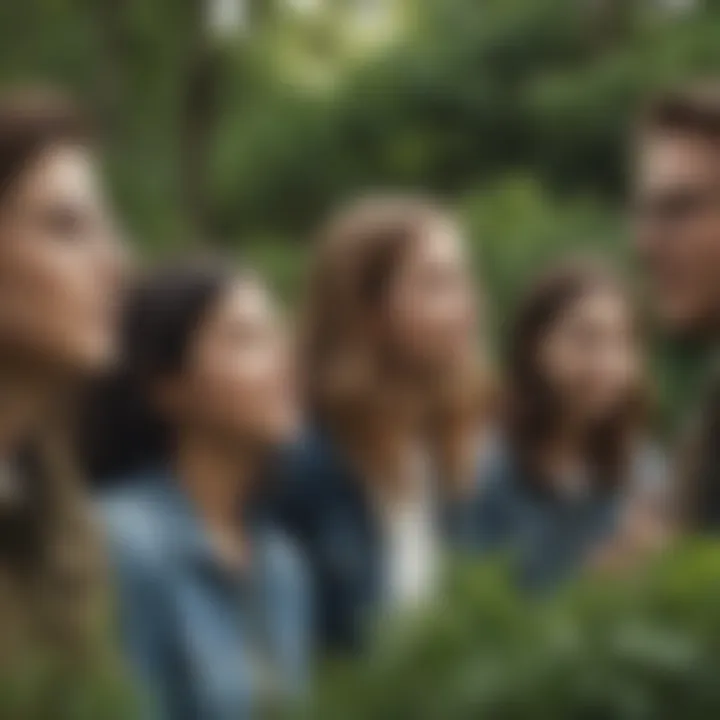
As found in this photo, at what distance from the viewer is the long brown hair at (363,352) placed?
0.81m

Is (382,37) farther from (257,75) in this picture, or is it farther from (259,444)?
(259,444)

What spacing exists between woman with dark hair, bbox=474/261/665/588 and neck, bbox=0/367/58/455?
0.37 meters

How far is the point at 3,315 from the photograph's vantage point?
54 centimetres

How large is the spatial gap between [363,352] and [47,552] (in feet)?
1.47

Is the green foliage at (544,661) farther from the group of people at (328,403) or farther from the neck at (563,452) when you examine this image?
the neck at (563,452)

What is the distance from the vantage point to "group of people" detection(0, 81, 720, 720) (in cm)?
60

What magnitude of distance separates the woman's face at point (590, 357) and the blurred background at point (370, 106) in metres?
0.32

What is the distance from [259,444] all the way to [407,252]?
0.36 ft

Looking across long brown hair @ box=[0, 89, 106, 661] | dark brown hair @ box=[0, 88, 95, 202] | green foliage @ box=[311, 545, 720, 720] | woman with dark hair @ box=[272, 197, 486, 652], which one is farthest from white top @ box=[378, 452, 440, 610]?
green foliage @ box=[311, 545, 720, 720]

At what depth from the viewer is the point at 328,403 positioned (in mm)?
818

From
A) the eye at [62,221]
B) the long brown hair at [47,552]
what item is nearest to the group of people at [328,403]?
the eye at [62,221]

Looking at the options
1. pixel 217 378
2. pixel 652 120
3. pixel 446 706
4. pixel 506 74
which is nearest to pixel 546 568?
pixel 446 706

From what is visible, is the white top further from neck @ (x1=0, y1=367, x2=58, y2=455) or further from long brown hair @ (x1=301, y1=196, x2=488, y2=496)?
neck @ (x1=0, y1=367, x2=58, y2=455)

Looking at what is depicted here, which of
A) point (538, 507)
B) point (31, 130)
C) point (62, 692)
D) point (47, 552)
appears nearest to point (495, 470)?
point (538, 507)
